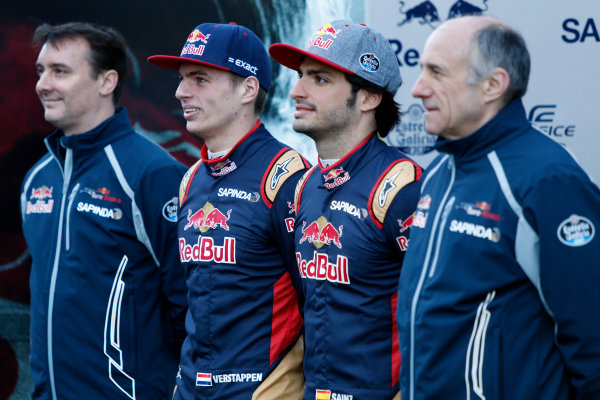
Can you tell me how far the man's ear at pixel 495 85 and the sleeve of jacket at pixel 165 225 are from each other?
158 cm

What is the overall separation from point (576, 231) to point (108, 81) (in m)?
2.40

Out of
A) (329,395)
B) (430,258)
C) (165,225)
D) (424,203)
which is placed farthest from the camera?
(165,225)

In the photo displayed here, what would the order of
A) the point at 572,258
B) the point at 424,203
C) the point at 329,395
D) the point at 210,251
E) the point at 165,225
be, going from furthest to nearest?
the point at 165,225 < the point at 210,251 < the point at 329,395 < the point at 424,203 < the point at 572,258

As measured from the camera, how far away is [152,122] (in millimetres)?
4715

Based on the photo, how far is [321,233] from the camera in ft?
9.98

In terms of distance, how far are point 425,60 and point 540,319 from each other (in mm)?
872

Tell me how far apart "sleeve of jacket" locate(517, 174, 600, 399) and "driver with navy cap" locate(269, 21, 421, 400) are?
66cm

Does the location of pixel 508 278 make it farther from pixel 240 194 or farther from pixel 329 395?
pixel 240 194

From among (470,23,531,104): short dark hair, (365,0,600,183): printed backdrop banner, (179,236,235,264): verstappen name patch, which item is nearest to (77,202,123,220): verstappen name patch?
(179,236,235,264): verstappen name patch

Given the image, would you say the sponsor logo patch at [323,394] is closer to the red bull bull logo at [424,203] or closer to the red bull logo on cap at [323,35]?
the red bull bull logo at [424,203]

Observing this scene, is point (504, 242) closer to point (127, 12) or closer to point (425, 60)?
point (425, 60)

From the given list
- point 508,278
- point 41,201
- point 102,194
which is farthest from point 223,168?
point 508,278

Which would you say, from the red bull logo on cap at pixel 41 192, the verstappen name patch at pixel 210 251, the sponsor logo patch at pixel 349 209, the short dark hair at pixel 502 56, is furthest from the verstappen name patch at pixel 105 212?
the short dark hair at pixel 502 56

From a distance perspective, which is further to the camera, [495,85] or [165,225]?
[165,225]
